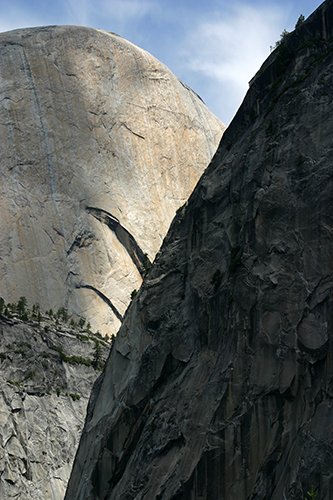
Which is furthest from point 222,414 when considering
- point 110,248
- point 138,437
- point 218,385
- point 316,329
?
point 110,248

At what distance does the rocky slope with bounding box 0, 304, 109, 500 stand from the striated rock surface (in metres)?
14.1

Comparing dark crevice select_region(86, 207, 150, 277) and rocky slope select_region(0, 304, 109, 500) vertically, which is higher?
dark crevice select_region(86, 207, 150, 277)

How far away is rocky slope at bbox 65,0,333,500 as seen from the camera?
21109 mm

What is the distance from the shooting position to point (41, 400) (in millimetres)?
57312

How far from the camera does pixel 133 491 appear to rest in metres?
25.3

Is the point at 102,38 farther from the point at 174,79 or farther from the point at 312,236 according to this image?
the point at 312,236

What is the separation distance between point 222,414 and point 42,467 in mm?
35363

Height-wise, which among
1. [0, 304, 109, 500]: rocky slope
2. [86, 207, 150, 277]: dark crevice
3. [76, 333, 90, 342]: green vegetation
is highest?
[86, 207, 150, 277]: dark crevice

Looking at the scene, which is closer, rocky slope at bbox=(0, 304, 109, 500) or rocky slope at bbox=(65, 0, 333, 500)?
rocky slope at bbox=(65, 0, 333, 500)

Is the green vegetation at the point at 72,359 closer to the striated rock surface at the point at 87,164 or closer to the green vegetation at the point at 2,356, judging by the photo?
the green vegetation at the point at 2,356

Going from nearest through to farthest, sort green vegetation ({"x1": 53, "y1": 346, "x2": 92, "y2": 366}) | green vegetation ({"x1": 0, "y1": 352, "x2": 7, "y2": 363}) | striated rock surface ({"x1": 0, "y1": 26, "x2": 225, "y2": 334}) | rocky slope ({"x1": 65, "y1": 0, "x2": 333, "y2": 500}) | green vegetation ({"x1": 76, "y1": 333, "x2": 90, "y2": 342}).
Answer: rocky slope ({"x1": 65, "y1": 0, "x2": 333, "y2": 500}) → green vegetation ({"x1": 0, "y1": 352, "x2": 7, "y2": 363}) → green vegetation ({"x1": 53, "y1": 346, "x2": 92, "y2": 366}) → green vegetation ({"x1": 76, "y1": 333, "x2": 90, "y2": 342}) → striated rock surface ({"x1": 0, "y1": 26, "x2": 225, "y2": 334})

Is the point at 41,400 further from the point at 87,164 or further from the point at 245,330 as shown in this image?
the point at 87,164

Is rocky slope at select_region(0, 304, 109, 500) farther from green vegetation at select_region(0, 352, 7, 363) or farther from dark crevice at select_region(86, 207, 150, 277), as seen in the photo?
dark crevice at select_region(86, 207, 150, 277)

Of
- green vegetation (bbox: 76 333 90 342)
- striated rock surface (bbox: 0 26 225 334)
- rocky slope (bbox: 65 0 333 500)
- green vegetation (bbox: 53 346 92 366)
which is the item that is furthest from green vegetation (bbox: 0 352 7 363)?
rocky slope (bbox: 65 0 333 500)
